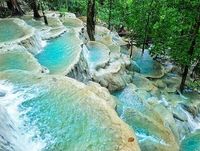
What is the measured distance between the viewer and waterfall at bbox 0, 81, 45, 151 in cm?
698

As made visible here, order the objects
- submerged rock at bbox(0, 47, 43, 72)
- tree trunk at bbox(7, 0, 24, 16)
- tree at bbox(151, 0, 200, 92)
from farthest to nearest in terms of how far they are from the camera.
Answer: tree trunk at bbox(7, 0, 24, 16), tree at bbox(151, 0, 200, 92), submerged rock at bbox(0, 47, 43, 72)

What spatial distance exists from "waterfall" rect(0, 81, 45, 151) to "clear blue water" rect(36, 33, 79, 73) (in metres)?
2.56

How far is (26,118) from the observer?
8.62 metres

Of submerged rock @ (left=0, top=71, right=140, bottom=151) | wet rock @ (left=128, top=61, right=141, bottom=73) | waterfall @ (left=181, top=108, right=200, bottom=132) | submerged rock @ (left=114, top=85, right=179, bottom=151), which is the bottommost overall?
waterfall @ (left=181, top=108, right=200, bottom=132)

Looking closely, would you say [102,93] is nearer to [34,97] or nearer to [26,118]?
[34,97]

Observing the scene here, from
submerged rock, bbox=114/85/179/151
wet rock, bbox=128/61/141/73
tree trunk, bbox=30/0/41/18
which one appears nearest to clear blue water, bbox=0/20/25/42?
tree trunk, bbox=30/0/41/18

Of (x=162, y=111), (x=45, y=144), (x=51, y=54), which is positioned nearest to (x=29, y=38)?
(x=51, y=54)

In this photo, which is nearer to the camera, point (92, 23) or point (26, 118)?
point (26, 118)

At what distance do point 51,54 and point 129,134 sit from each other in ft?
23.1

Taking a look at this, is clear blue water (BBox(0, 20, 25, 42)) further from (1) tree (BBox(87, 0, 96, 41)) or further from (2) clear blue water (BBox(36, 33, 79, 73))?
(1) tree (BBox(87, 0, 96, 41))

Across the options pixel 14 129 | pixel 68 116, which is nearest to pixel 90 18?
pixel 68 116

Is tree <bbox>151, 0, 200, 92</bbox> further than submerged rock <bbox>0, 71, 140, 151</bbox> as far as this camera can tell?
Yes

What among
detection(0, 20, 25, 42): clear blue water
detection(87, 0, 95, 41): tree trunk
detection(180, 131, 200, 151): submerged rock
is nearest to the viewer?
detection(180, 131, 200, 151): submerged rock

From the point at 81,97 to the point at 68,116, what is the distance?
873 mm
